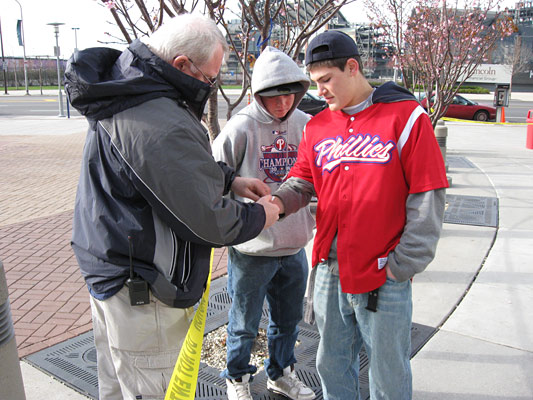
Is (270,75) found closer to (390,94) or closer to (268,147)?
(268,147)

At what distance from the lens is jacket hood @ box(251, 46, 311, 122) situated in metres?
2.62

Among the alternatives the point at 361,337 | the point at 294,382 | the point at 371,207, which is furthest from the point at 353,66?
the point at 294,382

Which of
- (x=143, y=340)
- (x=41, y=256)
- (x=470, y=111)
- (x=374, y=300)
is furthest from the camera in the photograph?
(x=470, y=111)

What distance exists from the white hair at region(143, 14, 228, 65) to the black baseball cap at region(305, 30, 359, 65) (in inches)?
17.4

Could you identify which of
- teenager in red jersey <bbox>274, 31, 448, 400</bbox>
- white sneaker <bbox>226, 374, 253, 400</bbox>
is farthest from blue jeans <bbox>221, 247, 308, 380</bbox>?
teenager in red jersey <bbox>274, 31, 448, 400</bbox>

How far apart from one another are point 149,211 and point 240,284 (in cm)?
101

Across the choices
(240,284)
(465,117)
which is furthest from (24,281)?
(465,117)

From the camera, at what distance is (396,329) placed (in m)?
2.02

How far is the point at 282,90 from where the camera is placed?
105 inches

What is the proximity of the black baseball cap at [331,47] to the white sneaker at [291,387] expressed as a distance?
1773 millimetres

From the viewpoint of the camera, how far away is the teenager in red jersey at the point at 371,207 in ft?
6.31

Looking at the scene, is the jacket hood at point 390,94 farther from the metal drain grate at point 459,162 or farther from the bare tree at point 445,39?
the metal drain grate at point 459,162

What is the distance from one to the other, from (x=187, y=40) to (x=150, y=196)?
1.92 ft

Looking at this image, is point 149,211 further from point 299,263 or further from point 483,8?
point 483,8
